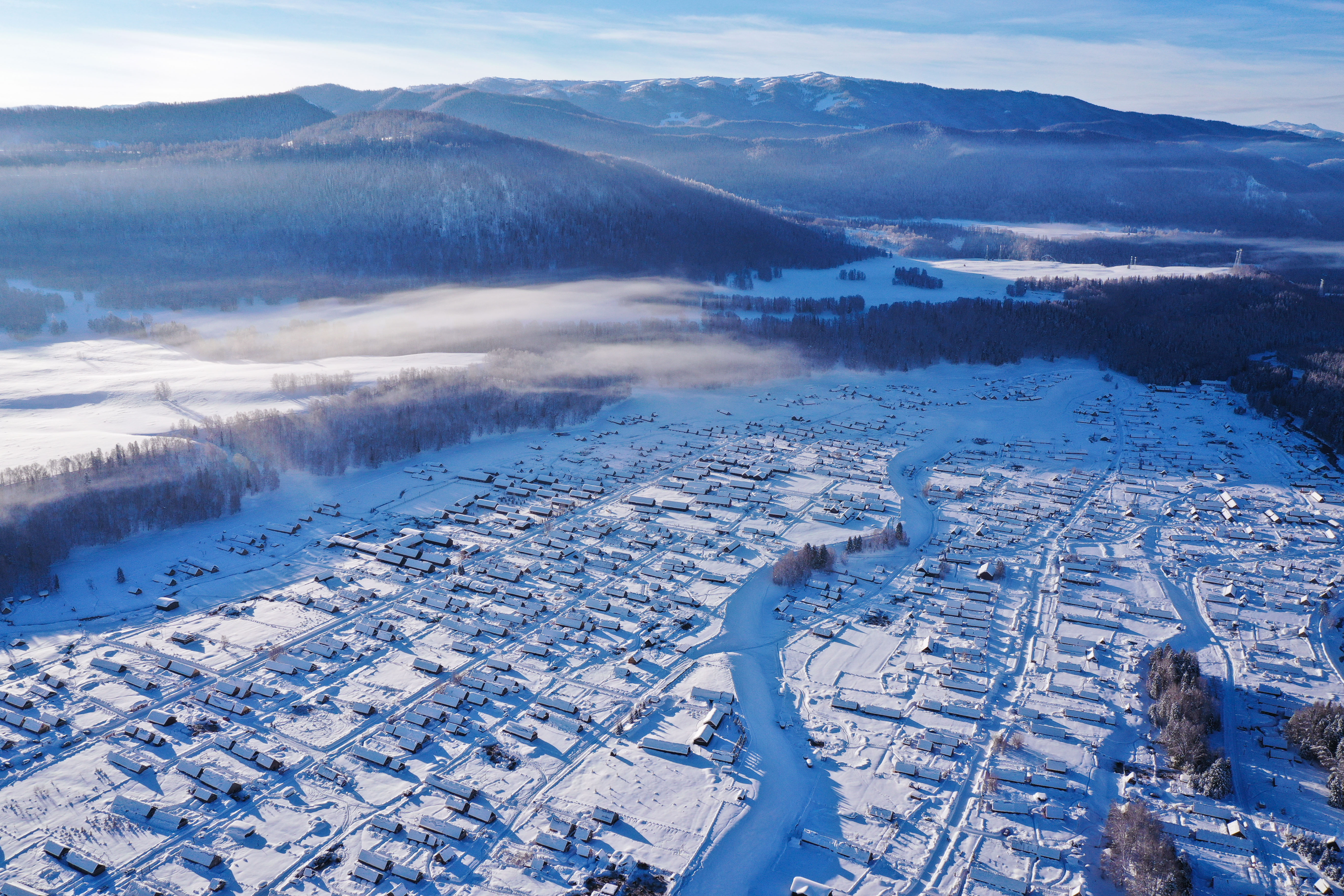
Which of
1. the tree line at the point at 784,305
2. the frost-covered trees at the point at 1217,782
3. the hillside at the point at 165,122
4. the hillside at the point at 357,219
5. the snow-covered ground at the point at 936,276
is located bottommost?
the frost-covered trees at the point at 1217,782

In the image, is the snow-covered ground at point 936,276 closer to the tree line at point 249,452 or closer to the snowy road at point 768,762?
the tree line at point 249,452

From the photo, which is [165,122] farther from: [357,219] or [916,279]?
[916,279]

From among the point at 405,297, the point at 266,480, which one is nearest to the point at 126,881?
the point at 266,480

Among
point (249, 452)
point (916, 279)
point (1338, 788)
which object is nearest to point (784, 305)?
point (916, 279)

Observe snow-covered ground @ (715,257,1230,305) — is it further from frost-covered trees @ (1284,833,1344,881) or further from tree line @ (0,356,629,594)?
frost-covered trees @ (1284,833,1344,881)

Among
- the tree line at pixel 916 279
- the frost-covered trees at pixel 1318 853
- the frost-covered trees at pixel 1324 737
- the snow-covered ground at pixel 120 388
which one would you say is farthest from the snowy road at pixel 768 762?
the tree line at pixel 916 279
